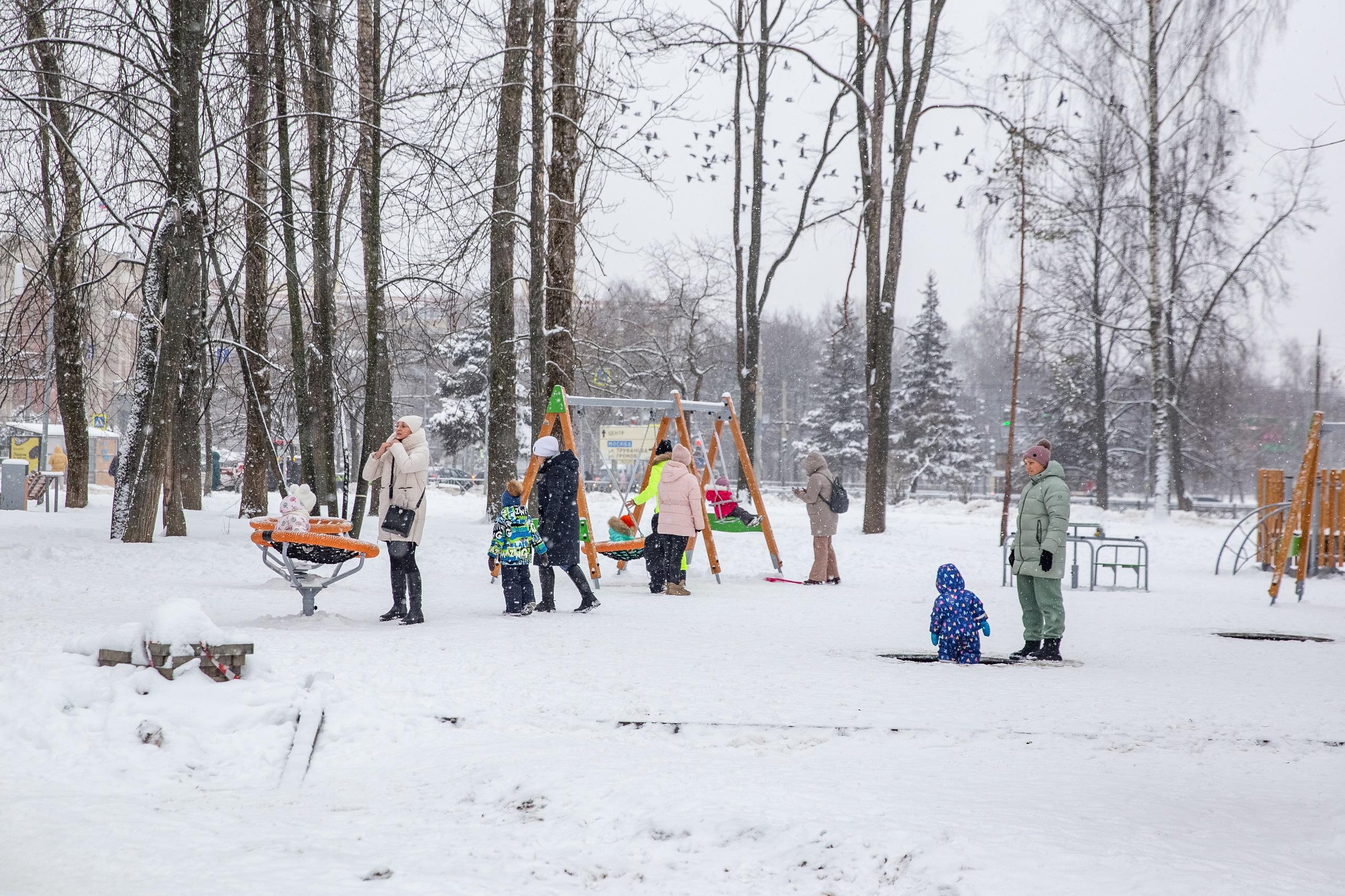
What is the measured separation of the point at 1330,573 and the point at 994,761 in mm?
13575

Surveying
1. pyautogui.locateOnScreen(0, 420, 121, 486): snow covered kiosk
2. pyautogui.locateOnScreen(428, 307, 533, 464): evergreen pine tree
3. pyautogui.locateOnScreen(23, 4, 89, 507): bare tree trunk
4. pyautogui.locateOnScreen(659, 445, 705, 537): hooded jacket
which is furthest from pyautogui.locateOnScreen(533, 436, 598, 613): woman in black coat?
pyautogui.locateOnScreen(428, 307, 533, 464): evergreen pine tree

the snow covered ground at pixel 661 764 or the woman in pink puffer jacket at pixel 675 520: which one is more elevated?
the woman in pink puffer jacket at pixel 675 520

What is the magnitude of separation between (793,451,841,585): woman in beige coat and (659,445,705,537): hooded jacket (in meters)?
1.49

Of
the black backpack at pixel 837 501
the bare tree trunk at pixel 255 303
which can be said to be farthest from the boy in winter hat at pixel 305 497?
the black backpack at pixel 837 501

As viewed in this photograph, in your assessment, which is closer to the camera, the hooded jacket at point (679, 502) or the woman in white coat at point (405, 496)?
the woman in white coat at point (405, 496)

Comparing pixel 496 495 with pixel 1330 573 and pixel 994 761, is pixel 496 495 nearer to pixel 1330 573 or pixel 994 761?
pixel 1330 573

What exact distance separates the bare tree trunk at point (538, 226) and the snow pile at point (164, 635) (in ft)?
33.3

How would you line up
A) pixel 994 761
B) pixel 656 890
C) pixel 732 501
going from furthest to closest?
1. pixel 732 501
2. pixel 994 761
3. pixel 656 890

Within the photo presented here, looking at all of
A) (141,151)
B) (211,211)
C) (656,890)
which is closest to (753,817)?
(656,890)

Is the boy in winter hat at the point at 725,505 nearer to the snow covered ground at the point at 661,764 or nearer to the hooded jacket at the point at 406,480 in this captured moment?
the snow covered ground at the point at 661,764

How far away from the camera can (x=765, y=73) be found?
2455 cm

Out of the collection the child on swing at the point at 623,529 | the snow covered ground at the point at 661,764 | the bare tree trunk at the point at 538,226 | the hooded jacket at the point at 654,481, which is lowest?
the snow covered ground at the point at 661,764

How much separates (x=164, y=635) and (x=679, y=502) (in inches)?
275

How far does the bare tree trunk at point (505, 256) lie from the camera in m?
16.0
